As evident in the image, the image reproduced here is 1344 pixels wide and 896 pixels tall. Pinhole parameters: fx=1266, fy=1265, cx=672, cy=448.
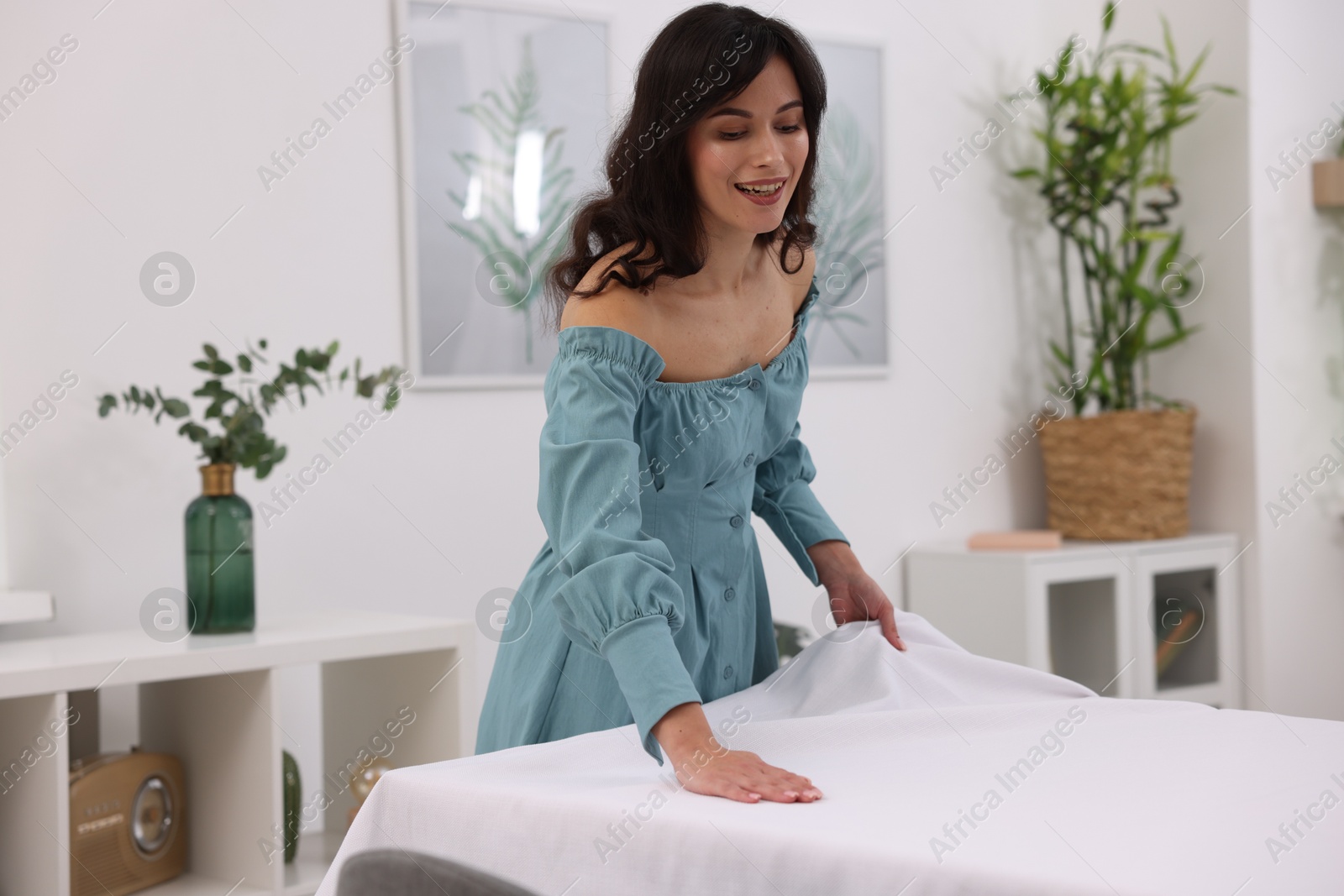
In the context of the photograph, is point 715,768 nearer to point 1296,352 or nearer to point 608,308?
point 608,308

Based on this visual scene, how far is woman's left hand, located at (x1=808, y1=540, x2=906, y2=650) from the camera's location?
4.25 feet

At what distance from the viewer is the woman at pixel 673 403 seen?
105 centimetres

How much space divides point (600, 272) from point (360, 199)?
1474 mm

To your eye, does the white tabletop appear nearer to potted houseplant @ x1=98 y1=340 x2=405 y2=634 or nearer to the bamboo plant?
potted houseplant @ x1=98 y1=340 x2=405 y2=634

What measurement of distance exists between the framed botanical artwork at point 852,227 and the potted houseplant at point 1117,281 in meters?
0.46

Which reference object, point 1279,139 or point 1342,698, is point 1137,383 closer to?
point 1279,139

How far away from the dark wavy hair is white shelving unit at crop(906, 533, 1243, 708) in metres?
1.98

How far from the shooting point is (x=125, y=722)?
2248mm

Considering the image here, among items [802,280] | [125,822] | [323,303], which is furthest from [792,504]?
[323,303]

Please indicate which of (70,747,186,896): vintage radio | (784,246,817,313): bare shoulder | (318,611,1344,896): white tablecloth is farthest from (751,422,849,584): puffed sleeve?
(70,747,186,896): vintage radio

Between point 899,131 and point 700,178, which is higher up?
point 899,131

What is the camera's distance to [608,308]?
46.8 inches

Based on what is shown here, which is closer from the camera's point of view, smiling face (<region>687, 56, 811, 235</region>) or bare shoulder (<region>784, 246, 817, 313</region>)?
smiling face (<region>687, 56, 811, 235</region>)

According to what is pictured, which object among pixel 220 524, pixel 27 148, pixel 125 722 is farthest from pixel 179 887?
pixel 27 148
